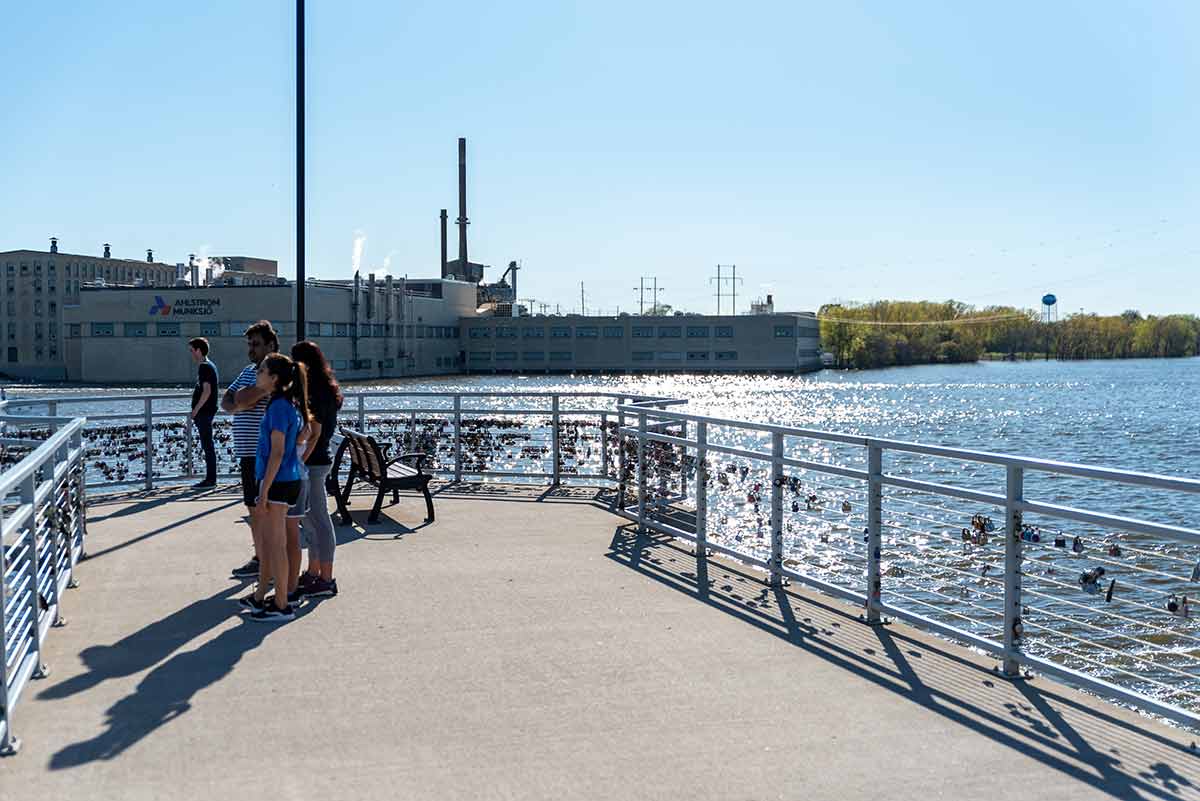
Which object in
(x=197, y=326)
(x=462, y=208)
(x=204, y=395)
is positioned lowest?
(x=204, y=395)

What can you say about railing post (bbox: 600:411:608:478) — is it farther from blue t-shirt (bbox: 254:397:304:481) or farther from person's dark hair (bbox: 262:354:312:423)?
blue t-shirt (bbox: 254:397:304:481)

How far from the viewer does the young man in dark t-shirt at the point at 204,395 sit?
39.4 ft

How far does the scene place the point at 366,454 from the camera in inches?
450

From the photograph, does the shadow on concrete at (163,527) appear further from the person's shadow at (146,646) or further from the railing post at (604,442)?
the railing post at (604,442)

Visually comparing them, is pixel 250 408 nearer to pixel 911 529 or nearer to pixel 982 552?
pixel 911 529

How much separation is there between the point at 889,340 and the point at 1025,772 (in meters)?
162

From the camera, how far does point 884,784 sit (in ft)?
Result: 15.2

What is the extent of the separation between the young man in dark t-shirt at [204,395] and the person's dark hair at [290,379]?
4.68 meters

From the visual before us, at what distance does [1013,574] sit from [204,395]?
8868 mm

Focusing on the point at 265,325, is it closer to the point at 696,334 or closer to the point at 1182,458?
the point at 1182,458

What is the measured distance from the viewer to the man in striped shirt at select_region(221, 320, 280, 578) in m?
7.42

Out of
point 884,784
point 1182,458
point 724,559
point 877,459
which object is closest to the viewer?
point 884,784

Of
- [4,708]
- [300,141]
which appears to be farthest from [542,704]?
[300,141]

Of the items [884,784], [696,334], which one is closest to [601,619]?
[884,784]
